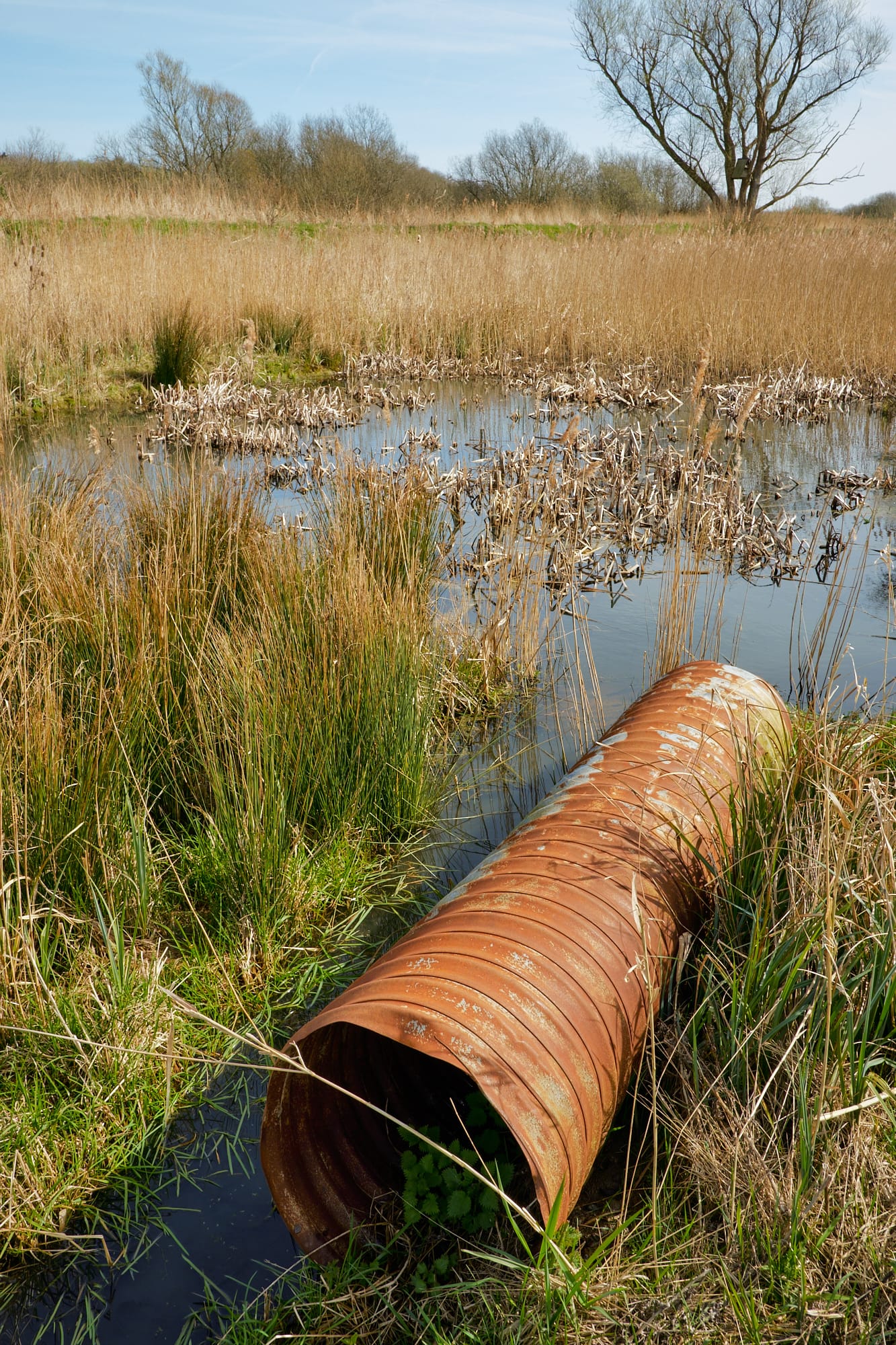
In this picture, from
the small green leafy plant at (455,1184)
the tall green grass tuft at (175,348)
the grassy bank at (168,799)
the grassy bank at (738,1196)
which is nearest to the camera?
the grassy bank at (738,1196)

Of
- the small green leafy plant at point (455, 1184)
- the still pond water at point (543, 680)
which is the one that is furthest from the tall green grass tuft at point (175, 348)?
the small green leafy plant at point (455, 1184)

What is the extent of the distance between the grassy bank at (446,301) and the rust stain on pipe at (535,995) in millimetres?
8169

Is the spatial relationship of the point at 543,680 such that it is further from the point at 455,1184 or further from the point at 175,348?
the point at 175,348

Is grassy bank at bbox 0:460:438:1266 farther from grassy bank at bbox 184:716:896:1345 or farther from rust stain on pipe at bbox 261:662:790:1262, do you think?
grassy bank at bbox 184:716:896:1345

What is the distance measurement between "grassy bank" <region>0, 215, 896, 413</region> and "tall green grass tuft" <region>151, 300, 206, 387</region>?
26cm

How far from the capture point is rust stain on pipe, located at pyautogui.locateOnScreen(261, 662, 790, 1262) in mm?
1582

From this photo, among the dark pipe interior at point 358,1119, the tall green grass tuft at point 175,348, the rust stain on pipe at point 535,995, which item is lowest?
the dark pipe interior at point 358,1119

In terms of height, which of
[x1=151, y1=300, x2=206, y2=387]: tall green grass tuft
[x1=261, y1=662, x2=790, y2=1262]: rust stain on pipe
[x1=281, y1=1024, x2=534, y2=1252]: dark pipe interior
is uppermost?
[x1=151, y1=300, x2=206, y2=387]: tall green grass tuft

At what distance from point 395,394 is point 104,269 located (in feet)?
11.7

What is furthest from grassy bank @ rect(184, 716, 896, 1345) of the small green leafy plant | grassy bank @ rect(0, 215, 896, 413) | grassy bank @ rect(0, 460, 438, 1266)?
grassy bank @ rect(0, 215, 896, 413)

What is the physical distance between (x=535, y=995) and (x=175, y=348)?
30.7 feet

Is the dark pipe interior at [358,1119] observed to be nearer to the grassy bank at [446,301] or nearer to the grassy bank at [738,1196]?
the grassy bank at [738,1196]

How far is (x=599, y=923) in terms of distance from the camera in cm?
185

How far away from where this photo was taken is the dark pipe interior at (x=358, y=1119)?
1.83 meters
